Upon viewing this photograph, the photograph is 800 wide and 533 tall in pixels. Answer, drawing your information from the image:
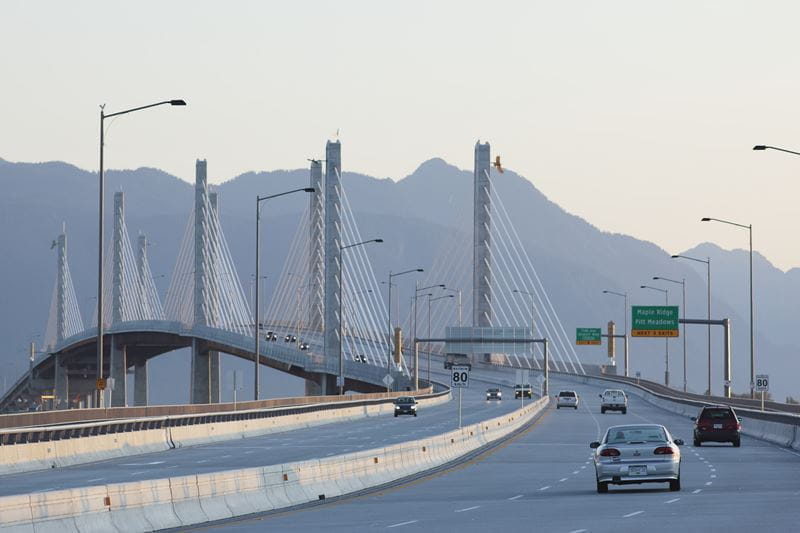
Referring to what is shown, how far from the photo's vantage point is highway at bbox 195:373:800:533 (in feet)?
73.2

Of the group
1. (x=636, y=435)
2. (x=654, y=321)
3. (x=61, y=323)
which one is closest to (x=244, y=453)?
(x=636, y=435)

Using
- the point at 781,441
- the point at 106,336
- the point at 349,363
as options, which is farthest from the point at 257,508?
the point at 106,336

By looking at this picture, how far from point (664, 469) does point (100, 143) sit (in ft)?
84.3

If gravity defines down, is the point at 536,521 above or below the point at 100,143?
below

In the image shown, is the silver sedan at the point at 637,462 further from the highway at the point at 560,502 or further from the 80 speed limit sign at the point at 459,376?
the 80 speed limit sign at the point at 459,376

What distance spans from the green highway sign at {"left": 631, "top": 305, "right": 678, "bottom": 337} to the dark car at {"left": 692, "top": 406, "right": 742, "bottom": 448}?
46635 mm

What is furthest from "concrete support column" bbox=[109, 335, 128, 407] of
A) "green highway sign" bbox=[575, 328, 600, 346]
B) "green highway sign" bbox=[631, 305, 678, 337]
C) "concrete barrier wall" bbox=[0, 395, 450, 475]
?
"concrete barrier wall" bbox=[0, 395, 450, 475]

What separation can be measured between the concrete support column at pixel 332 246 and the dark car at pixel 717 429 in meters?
47.9

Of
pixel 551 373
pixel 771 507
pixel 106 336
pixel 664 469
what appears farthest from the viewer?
pixel 551 373

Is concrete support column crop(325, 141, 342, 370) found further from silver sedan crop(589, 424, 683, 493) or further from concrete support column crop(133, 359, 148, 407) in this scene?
silver sedan crop(589, 424, 683, 493)

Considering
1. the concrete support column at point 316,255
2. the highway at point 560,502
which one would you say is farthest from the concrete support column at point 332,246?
the highway at point 560,502

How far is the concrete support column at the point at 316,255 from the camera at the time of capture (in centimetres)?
12062

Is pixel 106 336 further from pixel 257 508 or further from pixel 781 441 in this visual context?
pixel 257 508

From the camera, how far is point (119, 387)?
15575cm
